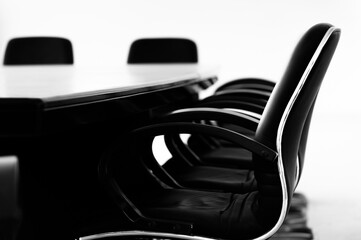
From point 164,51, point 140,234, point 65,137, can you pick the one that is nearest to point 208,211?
point 140,234

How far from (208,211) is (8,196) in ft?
2.82

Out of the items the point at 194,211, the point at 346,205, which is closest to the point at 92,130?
the point at 194,211

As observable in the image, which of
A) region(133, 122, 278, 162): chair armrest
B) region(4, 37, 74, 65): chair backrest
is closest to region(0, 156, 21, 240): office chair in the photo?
region(133, 122, 278, 162): chair armrest

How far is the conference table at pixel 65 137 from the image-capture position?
2.44 feet

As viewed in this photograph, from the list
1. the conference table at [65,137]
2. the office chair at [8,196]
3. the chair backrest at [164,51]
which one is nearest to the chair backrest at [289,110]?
the conference table at [65,137]

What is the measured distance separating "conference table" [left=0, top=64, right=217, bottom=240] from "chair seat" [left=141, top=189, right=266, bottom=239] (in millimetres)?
113

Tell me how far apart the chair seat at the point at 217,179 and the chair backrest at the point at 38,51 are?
6.26 feet

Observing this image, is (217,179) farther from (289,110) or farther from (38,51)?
(38,51)

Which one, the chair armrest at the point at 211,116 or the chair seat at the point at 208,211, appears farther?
the chair armrest at the point at 211,116

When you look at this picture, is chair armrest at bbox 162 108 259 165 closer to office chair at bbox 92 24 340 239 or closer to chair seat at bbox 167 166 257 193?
office chair at bbox 92 24 340 239

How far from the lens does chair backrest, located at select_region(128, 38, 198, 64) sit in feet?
11.5

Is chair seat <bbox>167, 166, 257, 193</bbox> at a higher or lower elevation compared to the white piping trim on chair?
lower

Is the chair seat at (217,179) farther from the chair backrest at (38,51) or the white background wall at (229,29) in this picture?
the white background wall at (229,29)

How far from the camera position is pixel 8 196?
1.47 feet
